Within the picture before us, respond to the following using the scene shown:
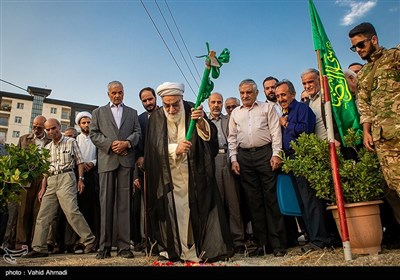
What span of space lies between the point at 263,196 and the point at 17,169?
289 centimetres

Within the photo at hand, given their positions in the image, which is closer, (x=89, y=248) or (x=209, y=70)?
(x=209, y=70)

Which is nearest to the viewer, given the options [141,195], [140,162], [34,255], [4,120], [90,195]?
[34,255]

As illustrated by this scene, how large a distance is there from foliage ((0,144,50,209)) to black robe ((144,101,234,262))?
124 cm

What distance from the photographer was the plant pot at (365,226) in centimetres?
348

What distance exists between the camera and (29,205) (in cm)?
564

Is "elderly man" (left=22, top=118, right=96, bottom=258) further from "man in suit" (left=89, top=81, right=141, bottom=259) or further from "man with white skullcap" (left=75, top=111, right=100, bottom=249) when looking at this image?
"man in suit" (left=89, top=81, right=141, bottom=259)

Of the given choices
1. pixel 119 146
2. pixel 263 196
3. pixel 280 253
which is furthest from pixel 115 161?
pixel 280 253

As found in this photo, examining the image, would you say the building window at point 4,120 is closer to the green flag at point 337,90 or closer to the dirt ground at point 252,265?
the dirt ground at point 252,265

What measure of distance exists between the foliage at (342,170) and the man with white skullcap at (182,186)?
0.94 metres

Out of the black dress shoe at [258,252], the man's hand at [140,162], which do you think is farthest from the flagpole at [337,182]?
the man's hand at [140,162]

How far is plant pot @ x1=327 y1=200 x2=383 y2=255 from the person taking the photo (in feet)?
11.4

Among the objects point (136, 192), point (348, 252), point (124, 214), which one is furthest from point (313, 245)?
point (136, 192)

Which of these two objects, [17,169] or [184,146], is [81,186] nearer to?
[17,169]

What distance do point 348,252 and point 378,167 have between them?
39.5 inches
